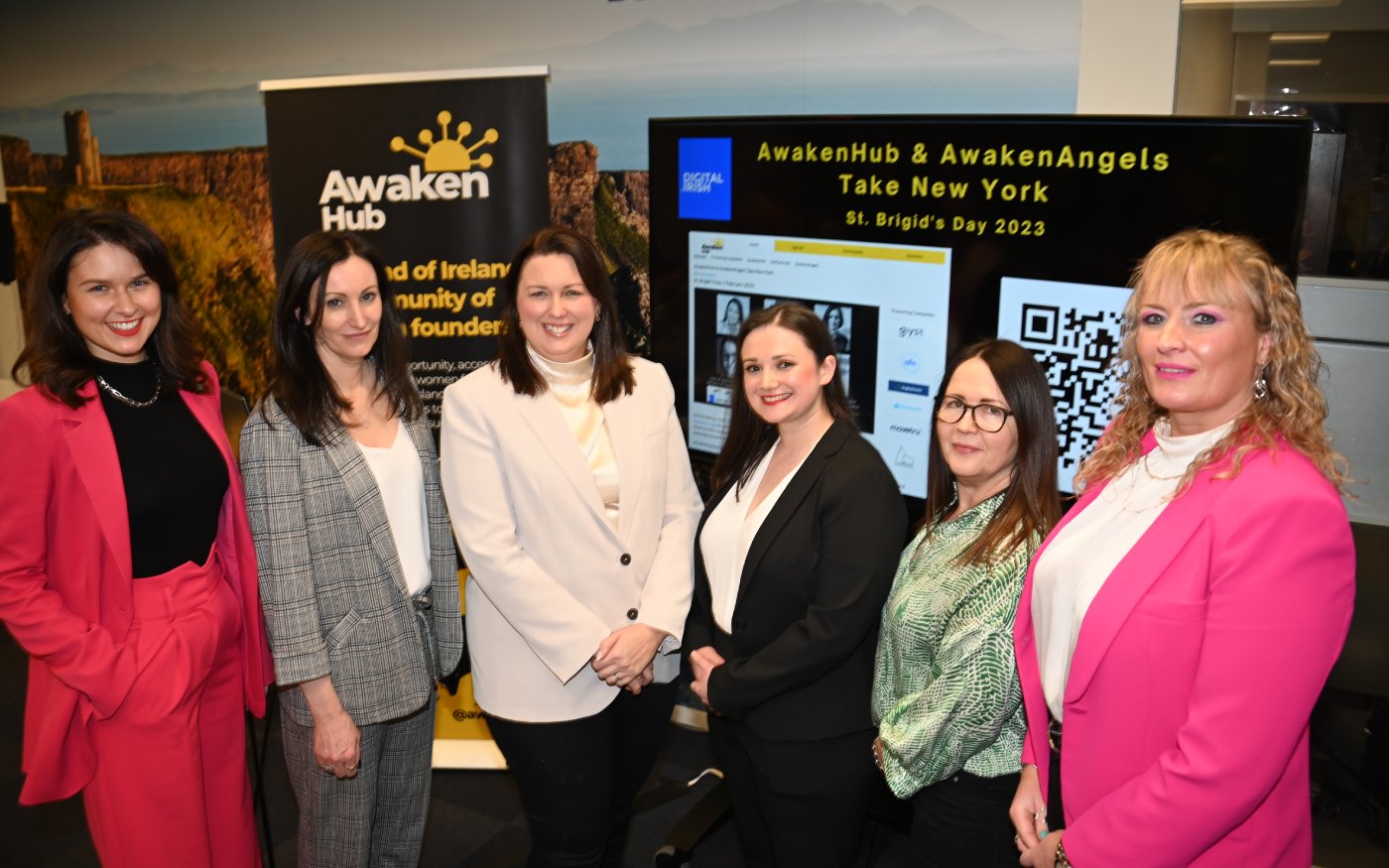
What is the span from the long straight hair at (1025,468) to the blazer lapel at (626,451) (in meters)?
0.75

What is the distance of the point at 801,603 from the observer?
2.12m

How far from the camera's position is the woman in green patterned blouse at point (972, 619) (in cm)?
186

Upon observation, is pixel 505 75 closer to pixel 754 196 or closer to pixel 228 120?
pixel 754 196

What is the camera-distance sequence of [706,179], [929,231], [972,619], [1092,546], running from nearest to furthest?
[1092,546] < [972,619] < [929,231] < [706,179]

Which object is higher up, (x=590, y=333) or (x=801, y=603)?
(x=590, y=333)

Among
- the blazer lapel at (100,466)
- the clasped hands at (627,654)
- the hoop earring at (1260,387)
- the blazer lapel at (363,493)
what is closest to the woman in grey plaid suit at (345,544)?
the blazer lapel at (363,493)

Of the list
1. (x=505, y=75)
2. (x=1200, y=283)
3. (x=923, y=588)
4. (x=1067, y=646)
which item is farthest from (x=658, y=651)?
(x=505, y=75)

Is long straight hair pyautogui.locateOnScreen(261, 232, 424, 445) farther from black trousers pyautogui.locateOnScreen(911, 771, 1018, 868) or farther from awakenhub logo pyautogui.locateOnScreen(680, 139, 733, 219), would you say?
black trousers pyautogui.locateOnScreen(911, 771, 1018, 868)

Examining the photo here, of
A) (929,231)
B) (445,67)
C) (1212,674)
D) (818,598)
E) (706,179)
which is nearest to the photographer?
(1212,674)

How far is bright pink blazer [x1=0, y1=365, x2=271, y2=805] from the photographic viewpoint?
205 centimetres

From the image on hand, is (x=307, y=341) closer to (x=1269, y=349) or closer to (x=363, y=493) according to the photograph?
(x=363, y=493)

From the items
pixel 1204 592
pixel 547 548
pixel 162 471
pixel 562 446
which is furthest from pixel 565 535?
pixel 1204 592

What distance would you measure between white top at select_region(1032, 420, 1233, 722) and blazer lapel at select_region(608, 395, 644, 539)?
0.91 meters

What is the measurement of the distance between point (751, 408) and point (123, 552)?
134cm
